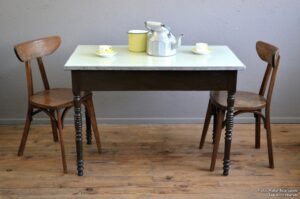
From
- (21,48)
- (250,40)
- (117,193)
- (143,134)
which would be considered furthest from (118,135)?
(250,40)

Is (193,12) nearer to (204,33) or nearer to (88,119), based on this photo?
(204,33)

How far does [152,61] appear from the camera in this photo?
240 cm

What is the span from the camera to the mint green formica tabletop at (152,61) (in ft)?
7.54

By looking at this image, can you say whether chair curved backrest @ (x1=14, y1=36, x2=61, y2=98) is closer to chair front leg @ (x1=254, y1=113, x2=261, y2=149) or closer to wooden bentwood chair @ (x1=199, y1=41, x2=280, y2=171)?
A: wooden bentwood chair @ (x1=199, y1=41, x2=280, y2=171)

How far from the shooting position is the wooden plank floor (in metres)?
2.41

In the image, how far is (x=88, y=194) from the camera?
2373 mm

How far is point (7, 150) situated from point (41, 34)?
91cm

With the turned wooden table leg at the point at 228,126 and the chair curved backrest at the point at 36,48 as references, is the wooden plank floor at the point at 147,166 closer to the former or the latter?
the turned wooden table leg at the point at 228,126

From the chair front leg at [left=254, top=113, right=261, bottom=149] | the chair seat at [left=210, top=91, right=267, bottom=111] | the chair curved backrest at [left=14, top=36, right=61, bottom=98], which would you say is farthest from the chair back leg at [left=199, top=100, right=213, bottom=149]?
the chair curved backrest at [left=14, top=36, right=61, bottom=98]

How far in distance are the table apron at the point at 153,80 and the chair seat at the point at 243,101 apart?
214 millimetres

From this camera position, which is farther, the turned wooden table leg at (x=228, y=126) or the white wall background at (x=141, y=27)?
the white wall background at (x=141, y=27)

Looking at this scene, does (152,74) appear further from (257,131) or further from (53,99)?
(257,131)

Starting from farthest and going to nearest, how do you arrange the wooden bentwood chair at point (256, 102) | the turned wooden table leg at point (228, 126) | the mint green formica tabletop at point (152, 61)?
the wooden bentwood chair at point (256, 102)
the turned wooden table leg at point (228, 126)
the mint green formica tabletop at point (152, 61)

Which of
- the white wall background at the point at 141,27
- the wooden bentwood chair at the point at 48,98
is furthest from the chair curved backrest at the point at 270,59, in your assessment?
the wooden bentwood chair at the point at 48,98
